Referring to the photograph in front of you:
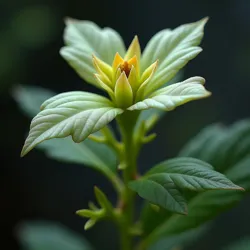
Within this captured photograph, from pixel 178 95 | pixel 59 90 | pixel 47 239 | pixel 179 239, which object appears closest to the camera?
pixel 178 95

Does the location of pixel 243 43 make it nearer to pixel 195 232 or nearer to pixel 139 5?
pixel 139 5

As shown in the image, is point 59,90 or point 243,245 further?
point 59,90

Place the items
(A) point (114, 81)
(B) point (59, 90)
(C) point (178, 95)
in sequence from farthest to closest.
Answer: (B) point (59, 90) < (A) point (114, 81) < (C) point (178, 95)

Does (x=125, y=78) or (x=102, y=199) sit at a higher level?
(x=125, y=78)

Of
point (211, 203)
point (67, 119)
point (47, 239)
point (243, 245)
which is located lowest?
point (47, 239)

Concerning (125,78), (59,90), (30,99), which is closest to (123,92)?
(125,78)

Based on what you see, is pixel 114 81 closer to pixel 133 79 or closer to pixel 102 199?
pixel 133 79

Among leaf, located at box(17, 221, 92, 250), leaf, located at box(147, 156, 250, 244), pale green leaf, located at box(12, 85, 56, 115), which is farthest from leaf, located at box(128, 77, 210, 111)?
leaf, located at box(17, 221, 92, 250)
